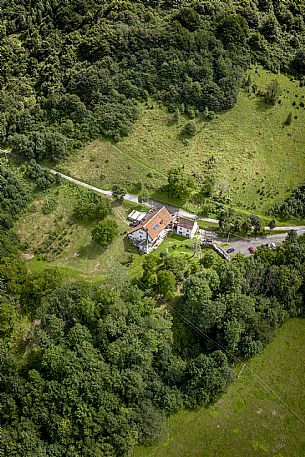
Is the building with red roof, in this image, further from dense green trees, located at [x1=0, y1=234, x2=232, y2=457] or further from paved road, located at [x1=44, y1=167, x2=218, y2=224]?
dense green trees, located at [x1=0, y1=234, x2=232, y2=457]

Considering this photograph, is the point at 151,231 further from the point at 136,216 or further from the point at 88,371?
the point at 88,371

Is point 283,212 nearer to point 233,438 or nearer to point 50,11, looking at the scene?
point 233,438

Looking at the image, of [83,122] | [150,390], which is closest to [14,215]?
[83,122]

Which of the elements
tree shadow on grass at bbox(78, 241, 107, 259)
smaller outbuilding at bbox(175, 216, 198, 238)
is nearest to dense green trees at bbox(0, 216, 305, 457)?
smaller outbuilding at bbox(175, 216, 198, 238)

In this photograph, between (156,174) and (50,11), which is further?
(50,11)

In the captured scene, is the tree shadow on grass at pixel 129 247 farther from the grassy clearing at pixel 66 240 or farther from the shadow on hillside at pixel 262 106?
the shadow on hillside at pixel 262 106

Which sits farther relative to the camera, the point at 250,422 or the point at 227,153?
the point at 227,153

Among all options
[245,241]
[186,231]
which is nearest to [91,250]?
[186,231]

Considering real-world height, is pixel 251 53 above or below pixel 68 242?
above

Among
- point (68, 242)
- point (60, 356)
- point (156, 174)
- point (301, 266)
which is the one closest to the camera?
point (60, 356)
